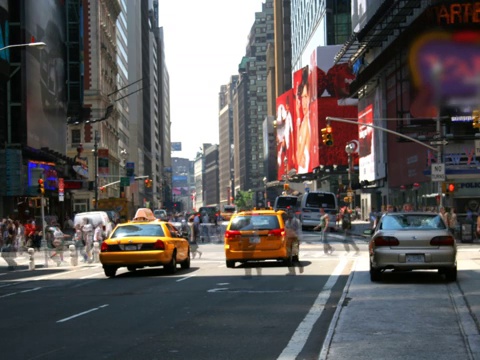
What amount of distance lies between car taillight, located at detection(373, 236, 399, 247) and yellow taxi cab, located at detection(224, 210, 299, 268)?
6.89m

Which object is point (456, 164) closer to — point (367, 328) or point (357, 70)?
point (357, 70)

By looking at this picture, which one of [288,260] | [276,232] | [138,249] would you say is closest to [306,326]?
[138,249]

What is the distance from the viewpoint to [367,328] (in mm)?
11414

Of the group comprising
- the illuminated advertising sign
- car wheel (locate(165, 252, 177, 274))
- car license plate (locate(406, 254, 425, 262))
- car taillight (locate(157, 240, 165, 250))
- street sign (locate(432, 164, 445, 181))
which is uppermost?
the illuminated advertising sign

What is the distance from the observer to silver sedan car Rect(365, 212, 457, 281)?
18.3m

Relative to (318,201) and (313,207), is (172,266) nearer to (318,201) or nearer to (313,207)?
(318,201)

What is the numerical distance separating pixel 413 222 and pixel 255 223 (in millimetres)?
7569

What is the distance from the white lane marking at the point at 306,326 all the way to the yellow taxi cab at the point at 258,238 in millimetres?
5635

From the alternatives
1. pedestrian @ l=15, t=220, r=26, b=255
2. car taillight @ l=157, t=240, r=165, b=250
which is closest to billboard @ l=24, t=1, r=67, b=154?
pedestrian @ l=15, t=220, r=26, b=255

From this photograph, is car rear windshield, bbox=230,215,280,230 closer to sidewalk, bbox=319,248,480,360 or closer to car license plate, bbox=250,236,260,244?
car license plate, bbox=250,236,260,244

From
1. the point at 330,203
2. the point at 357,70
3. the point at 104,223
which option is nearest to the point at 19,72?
the point at 104,223

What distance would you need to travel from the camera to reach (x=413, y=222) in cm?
1891

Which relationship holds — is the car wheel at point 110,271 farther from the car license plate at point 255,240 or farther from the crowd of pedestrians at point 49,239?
the crowd of pedestrians at point 49,239

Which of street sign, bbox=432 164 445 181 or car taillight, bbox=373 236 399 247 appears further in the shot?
street sign, bbox=432 164 445 181
